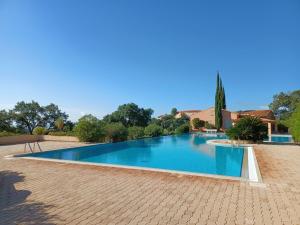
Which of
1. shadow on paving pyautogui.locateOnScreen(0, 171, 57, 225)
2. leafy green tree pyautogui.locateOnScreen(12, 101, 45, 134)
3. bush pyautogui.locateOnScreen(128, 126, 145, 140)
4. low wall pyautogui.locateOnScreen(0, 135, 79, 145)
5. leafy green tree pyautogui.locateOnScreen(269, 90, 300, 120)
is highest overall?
leafy green tree pyautogui.locateOnScreen(269, 90, 300, 120)

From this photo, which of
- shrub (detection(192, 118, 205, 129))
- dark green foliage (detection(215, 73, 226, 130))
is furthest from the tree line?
dark green foliage (detection(215, 73, 226, 130))

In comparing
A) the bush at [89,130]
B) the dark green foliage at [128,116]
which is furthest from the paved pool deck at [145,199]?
the dark green foliage at [128,116]

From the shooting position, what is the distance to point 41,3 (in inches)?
367

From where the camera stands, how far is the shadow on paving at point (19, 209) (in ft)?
11.2

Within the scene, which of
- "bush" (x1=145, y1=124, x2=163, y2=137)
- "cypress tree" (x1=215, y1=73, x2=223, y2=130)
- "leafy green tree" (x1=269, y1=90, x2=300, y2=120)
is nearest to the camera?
"bush" (x1=145, y1=124, x2=163, y2=137)

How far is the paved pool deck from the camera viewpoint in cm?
348

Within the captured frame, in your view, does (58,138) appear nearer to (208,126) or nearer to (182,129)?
(182,129)

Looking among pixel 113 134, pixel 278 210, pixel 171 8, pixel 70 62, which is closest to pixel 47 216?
pixel 278 210

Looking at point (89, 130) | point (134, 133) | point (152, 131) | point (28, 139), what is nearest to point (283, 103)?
point (152, 131)

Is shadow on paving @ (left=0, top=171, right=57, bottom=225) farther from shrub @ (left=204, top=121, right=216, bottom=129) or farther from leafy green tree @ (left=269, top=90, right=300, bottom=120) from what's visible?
leafy green tree @ (left=269, top=90, right=300, bottom=120)

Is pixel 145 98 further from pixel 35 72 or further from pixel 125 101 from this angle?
pixel 35 72

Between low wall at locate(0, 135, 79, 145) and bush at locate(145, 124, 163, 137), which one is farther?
bush at locate(145, 124, 163, 137)

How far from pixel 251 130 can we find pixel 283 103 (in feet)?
109

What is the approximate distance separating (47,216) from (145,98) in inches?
1120
